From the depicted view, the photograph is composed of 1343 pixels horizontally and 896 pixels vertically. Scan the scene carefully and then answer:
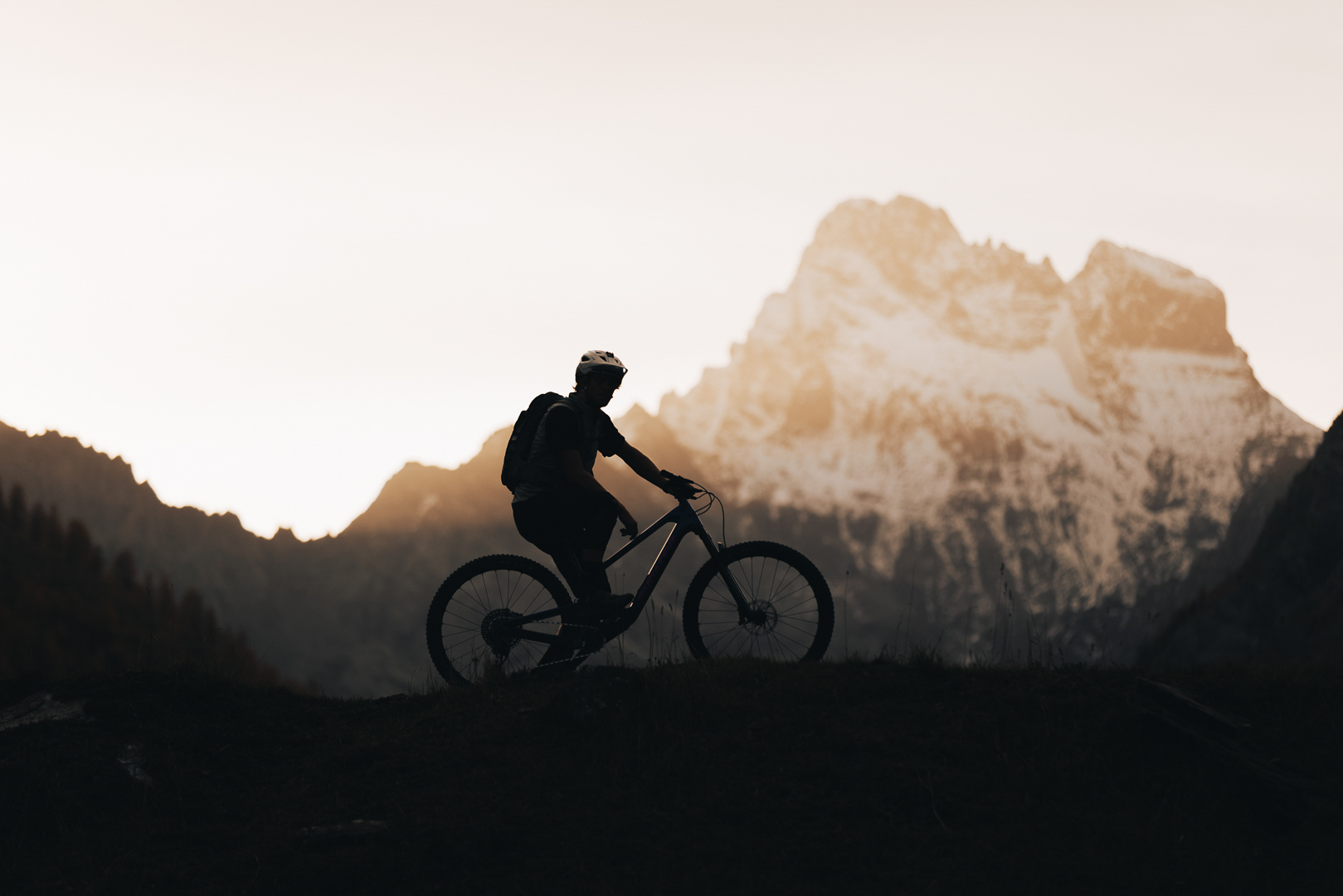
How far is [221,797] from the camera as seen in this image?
8148mm

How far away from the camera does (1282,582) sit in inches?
6083

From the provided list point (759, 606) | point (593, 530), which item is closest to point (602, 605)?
point (593, 530)

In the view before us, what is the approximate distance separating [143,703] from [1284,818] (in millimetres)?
9319

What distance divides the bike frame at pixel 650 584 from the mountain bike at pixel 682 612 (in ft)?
0.04

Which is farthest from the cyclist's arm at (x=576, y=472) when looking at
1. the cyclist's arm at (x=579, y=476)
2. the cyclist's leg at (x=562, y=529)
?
the cyclist's leg at (x=562, y=529)

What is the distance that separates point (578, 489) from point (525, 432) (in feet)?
2.52

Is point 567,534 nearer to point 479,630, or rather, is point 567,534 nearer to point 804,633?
point 479,630

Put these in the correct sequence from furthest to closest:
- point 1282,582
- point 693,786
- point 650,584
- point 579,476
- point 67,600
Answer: point 1282,582
point 67,600
point 650,584
point 579,476
point 693,786

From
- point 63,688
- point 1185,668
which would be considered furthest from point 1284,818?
point 63,688

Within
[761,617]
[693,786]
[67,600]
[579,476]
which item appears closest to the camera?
[693,786]

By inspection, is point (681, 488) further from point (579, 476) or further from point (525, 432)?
point (525, 432)

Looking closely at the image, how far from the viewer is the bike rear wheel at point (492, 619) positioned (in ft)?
33.6

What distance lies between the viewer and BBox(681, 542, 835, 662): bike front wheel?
403 inches

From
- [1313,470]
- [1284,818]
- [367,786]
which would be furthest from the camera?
[1313,470]
